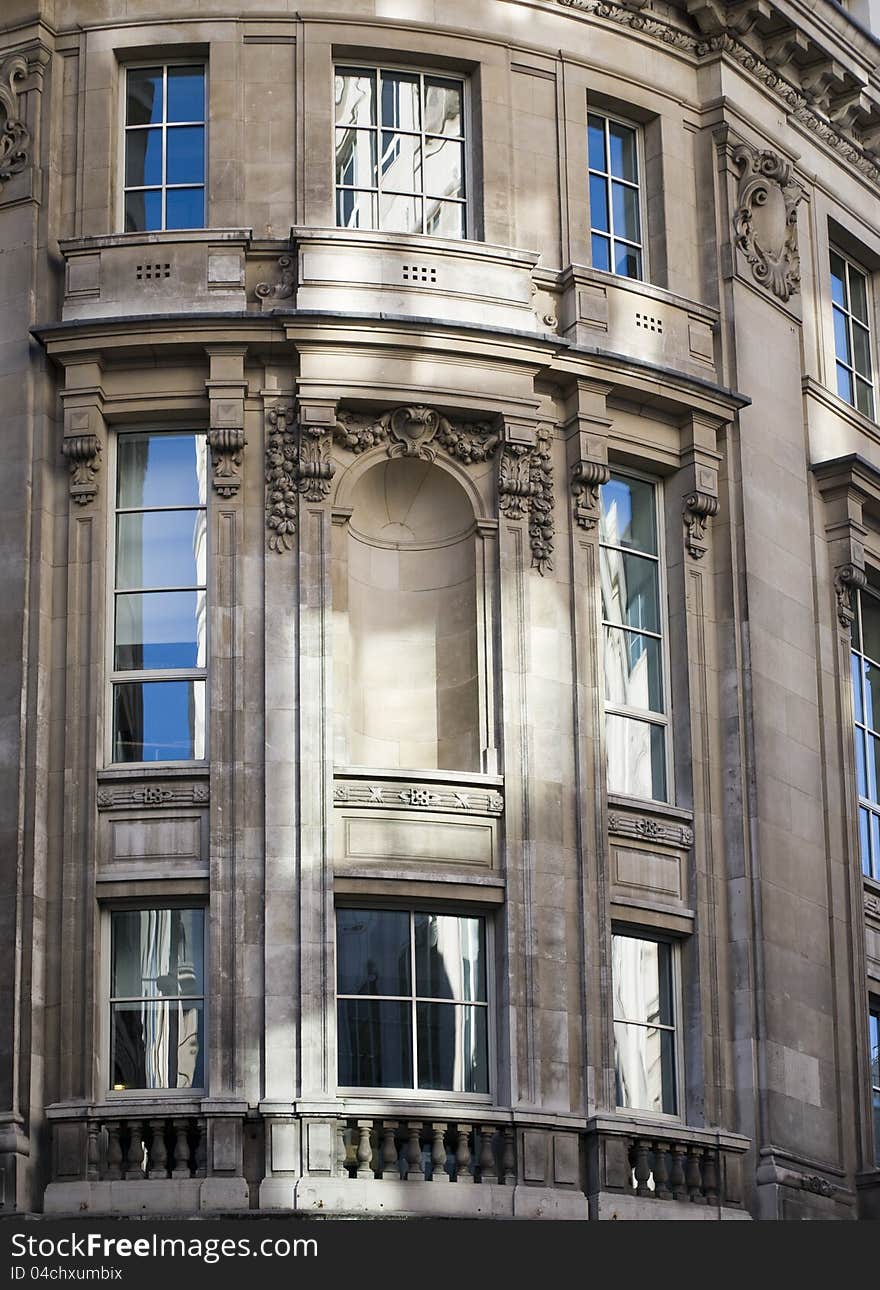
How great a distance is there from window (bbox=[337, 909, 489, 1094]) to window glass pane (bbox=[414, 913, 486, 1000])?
0.04ft

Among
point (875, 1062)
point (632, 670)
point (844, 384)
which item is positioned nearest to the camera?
point (632, 670)

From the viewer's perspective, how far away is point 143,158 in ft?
119

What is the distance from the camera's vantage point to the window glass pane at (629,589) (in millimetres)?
35656

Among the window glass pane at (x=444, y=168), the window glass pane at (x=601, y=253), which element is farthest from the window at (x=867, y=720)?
the window glass pane at (x=444, y=168)

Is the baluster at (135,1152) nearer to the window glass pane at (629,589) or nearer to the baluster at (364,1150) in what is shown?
the baluster at (364,1150)

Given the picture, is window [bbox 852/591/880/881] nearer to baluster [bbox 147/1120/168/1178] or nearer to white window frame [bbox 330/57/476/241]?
white window frame [bbox 330/57/476/241]

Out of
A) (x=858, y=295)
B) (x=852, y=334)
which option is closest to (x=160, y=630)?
(x=852, y=334)

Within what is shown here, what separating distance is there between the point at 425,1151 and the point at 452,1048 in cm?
132

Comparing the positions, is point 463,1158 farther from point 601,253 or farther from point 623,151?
point 623,151

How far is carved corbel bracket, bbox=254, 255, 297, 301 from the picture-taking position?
34.9 metres

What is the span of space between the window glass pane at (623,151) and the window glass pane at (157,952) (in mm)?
11105

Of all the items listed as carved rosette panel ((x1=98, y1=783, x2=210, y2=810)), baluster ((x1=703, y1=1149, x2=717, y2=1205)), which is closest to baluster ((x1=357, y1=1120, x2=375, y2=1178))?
carved rosette panel ((x1=98, y1=783, x2=210, y2=810))

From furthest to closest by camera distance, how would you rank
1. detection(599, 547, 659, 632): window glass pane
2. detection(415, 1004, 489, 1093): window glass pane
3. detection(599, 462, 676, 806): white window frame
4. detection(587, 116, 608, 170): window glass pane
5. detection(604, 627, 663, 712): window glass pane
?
1. detection(587, 116, 608, 170): window glass pane
2. detection(599, 547, 659, 632): window glass pane
3. detection(604, 627, 663, 712): window glass pane
4. detection(599, 462, 676, 806): white window frame
5. detection(415, 1004, 489, 1093): window glass pane

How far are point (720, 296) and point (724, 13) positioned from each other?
3.75 metres
